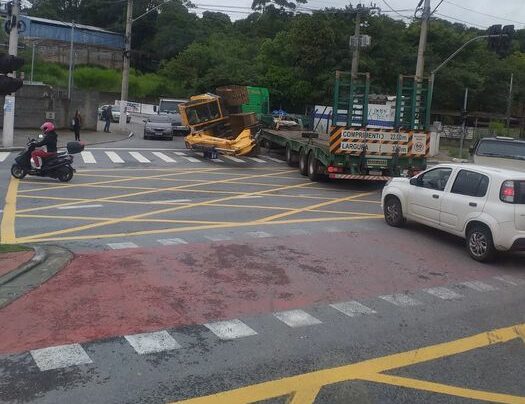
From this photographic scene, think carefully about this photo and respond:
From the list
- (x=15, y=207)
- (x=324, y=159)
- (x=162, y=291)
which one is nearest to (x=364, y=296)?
(x=162, y=291)

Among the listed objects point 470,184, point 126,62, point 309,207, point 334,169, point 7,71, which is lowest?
point 309,207

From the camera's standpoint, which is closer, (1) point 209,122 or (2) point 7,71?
(2) point 7,71

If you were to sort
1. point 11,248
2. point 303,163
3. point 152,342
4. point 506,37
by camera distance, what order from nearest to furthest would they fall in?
point 152,342 < point 11,248 < point 303,163 < point 506,37

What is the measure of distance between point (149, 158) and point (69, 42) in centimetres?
5872

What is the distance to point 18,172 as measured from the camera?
17.7 metres

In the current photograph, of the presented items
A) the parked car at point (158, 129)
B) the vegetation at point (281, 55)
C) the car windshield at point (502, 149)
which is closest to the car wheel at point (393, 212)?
the car windshield at point (502, 149)

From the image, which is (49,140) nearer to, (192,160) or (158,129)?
(192,160)

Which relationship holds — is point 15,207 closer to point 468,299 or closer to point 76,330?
point 76,330

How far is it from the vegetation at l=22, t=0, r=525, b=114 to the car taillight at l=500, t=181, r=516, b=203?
33.9 metres

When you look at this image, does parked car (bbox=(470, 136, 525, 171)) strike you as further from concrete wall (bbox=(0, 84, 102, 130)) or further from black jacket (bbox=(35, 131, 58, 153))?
concrete wall (bbox=(0, 84, 102, 130))

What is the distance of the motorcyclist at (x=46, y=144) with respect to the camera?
56.5ft

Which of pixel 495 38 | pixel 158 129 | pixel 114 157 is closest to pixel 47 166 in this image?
pixel 114 157

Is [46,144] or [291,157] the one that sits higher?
[46,144]

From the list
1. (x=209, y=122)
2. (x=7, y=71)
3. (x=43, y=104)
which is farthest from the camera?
(x=43, y=104)
